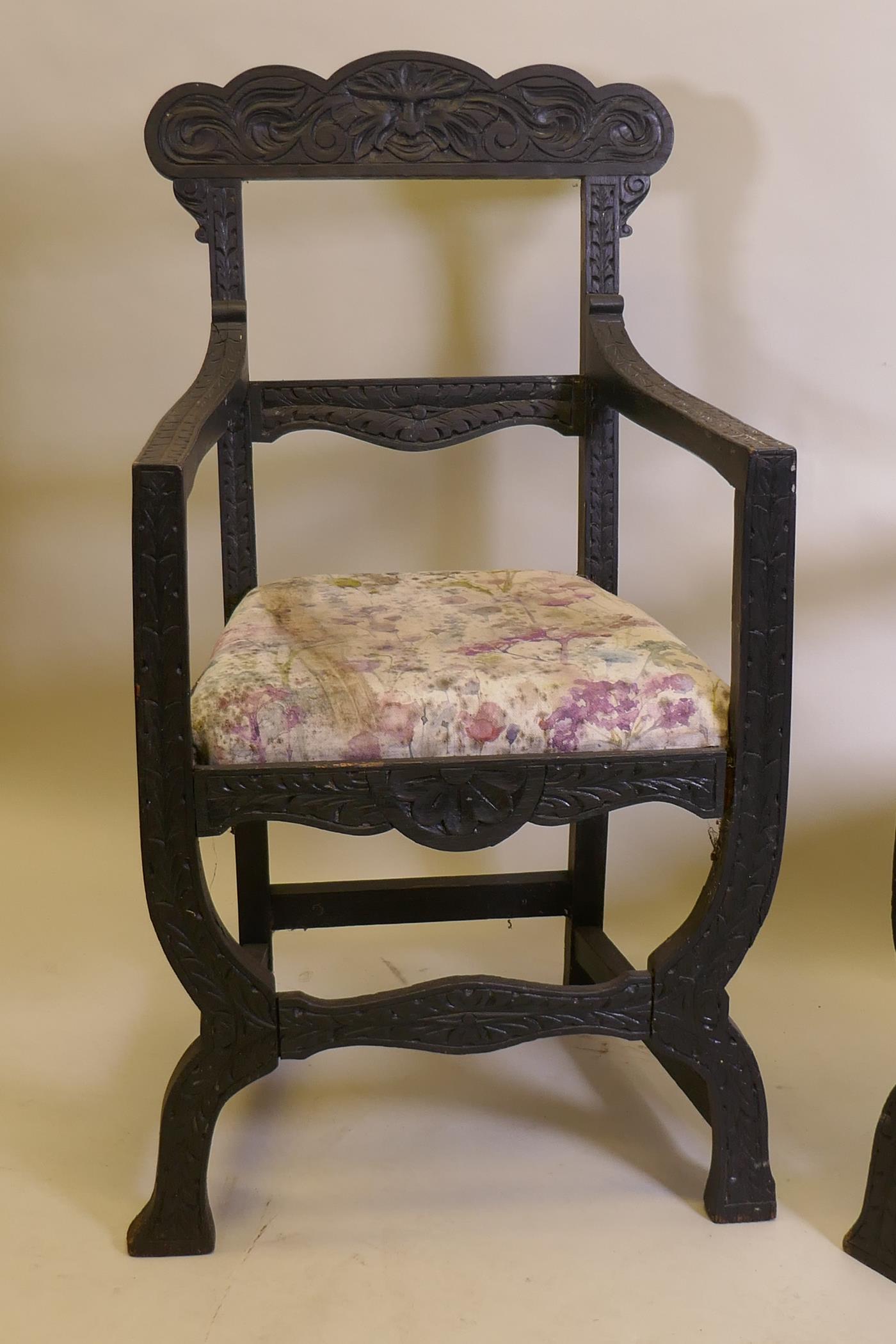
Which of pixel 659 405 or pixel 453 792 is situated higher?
pixel 659 405

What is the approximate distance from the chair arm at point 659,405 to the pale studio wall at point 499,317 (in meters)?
0.34

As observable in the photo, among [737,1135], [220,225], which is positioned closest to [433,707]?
[737,1135]

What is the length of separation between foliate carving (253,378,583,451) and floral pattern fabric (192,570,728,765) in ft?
1.19

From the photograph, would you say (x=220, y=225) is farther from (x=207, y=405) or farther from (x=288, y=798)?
(x=288, y=798)

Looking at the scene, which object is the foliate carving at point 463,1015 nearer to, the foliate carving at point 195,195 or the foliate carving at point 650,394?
the foliate carving at point 650,394

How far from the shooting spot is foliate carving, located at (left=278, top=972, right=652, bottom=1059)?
52.3 inches

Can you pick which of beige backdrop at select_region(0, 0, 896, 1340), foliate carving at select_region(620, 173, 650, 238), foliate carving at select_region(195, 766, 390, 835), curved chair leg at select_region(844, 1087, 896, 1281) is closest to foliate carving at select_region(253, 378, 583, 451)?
foliate carving at select_region(620, 173, 650, 238)

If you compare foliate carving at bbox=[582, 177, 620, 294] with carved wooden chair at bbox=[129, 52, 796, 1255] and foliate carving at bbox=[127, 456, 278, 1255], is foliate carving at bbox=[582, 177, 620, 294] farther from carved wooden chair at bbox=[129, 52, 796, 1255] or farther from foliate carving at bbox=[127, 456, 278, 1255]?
foliate carving at bbox=[127, 456, 278, 1255]

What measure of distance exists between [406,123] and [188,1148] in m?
1.06

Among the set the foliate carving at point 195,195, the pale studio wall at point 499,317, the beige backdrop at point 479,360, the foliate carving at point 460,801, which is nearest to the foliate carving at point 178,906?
the foliate carving at point 460,801

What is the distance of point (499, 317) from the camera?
2002mm

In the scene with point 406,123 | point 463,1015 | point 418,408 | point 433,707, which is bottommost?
point 463,1015

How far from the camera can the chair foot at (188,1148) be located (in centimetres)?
134

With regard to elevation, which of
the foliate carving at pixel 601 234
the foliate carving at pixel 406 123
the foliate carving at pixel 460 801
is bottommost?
the foliate carving at pixel 460 801
